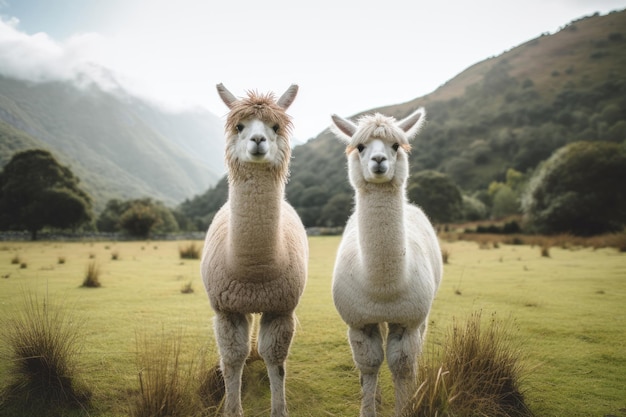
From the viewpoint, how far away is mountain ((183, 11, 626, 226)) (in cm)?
6250

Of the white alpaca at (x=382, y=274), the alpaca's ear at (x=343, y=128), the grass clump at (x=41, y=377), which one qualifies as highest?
the alpaca's ear at (x=343, y=128)

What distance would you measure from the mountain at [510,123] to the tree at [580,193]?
24.8 m

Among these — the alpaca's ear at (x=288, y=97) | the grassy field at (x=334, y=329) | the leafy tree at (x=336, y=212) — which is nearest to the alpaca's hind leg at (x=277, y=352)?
the grassy field at (x=334, y=329)

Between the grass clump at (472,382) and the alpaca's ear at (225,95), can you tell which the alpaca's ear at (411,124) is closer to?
the alpaca's ear at (225,95)

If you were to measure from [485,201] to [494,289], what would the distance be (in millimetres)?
51254

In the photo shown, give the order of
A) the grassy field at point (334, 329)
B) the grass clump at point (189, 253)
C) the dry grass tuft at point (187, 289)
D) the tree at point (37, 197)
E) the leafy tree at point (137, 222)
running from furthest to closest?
the leafy tree at point (137, 222) < the tree at point (37, 197) < the grass clump at point (189, 253) < the dry grass tuft at point (187, 289) < the grassy field at point (334, 329)

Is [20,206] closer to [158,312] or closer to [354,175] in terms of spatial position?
[158,312]

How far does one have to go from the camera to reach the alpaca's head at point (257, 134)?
2.93 m

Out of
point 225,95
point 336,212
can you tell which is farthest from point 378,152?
point 336,212

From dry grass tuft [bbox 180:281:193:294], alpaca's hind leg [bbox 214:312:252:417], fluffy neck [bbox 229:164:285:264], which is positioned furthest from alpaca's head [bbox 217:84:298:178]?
dry grass tuft [bbox 180:281:193:294]

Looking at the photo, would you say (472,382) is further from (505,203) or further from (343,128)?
(505,203)

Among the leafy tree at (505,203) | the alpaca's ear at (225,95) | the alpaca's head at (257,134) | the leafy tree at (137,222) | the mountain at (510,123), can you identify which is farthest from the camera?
the mountain at (510,123)

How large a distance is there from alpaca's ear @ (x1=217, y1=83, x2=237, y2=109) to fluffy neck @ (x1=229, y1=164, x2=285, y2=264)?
757mm

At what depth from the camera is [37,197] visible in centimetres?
3138
